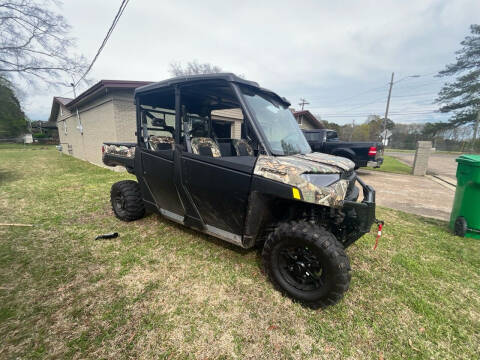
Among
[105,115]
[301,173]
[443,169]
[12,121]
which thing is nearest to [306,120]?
[443,169]

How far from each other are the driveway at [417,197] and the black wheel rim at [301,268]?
423 cm

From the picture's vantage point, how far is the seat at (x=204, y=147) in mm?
2686

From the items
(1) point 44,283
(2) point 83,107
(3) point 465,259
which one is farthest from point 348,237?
(2) point 83,107

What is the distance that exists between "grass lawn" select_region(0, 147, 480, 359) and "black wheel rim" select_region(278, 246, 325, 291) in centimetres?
22

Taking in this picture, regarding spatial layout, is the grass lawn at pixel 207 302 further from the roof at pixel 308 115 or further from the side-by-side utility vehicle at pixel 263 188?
the roof at pixel 308 115

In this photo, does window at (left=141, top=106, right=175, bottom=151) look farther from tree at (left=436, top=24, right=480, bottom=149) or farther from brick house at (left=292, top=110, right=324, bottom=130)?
tree at (left=436, top=24, right=480, bottom=149)

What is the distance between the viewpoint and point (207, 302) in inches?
81.9

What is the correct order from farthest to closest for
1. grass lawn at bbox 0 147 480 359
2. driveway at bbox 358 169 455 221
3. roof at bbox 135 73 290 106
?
driveway at bbox 358 169 455 221 → roof at bbox 135 73 290 106 → grass lawn at bbox 0 147 480 359

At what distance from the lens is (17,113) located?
35.3 m

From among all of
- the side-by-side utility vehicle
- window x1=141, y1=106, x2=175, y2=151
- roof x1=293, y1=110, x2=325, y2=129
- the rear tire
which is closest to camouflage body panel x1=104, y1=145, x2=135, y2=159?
the side-by-side utility vehicle

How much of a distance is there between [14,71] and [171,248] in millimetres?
17110

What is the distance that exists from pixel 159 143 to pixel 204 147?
777mm

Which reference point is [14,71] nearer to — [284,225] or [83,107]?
[83,107]

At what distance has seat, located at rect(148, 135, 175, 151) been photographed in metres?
3.07
